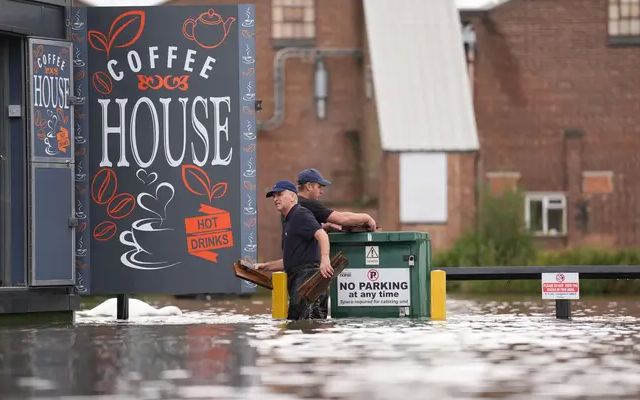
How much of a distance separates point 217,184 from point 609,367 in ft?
27.7

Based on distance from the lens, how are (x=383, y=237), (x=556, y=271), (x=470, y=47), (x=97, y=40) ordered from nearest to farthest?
(x=383, y=237) → (x=97, y=40) → (x=556, y=271) → (x=470, y=47)

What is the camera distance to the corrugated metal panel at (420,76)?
54.1 meters

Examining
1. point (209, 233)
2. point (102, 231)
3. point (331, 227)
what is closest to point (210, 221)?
point (209, 233)

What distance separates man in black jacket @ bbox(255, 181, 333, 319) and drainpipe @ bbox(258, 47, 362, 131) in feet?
123

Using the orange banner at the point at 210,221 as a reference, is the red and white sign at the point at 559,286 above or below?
below

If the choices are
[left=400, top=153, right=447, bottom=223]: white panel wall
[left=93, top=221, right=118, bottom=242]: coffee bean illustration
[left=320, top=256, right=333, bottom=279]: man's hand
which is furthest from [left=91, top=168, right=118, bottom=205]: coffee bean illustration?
[left=400, top=153, right=447, bottom=223]: white panel wall

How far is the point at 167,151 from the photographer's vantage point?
20.4m

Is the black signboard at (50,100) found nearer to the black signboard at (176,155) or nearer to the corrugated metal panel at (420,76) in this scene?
the black signboard at (176,155)

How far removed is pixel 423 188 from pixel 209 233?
113ft

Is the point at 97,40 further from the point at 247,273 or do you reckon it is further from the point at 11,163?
the point at 247,273

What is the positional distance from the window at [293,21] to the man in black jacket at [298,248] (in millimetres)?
38699

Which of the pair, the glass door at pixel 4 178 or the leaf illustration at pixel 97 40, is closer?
the glass door at pixel 4 178

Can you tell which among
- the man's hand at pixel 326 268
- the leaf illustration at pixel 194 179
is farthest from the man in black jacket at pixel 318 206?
the leaf illustration at pixel 194 179

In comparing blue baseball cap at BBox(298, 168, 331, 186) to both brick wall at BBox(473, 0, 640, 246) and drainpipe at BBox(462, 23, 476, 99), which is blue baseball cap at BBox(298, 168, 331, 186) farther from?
brick wall at BBox(473, 0, 640, 246)
